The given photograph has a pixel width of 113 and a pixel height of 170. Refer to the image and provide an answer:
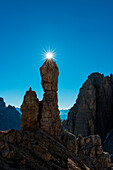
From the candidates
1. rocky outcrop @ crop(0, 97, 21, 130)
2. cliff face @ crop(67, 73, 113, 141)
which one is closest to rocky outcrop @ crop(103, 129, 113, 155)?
cliff face @ crop(67, 73, 113, 141)

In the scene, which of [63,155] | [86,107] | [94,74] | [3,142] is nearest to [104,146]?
[86,107]

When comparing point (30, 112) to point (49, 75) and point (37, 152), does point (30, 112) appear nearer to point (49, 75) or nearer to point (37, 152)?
point (37, 152)

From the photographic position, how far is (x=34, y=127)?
86.0ft

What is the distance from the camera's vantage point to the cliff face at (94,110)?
70188 mm

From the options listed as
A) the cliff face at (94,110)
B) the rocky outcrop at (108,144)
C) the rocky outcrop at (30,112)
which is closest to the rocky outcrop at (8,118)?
the cliff face at (94,110)

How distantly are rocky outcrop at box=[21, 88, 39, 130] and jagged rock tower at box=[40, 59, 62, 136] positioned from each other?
53.8 inches

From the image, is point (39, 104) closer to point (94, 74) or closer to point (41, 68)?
point (41, 68)

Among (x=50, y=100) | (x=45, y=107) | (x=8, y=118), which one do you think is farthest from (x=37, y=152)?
(x=8, y=118)

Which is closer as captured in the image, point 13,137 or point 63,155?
point 13,137

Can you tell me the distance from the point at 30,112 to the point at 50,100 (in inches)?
185

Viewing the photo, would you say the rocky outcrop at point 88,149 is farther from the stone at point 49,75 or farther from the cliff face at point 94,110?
the cliff face at point 94,110

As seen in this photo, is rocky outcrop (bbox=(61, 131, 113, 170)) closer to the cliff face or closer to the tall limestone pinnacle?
the tall limestone pinnacle

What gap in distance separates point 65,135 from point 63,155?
571 centimetres

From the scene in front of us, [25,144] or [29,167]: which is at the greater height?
[25,144]
